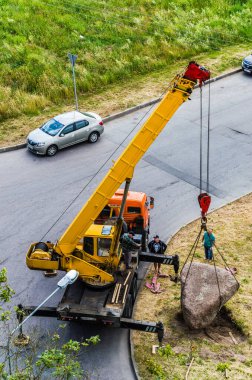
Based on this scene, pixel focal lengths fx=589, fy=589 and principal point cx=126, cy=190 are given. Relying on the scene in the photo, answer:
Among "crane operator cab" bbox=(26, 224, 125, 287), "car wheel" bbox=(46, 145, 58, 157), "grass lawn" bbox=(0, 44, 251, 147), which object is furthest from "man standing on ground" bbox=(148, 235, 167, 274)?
"grass lawn" bbox=(0, 44, 251, 147)

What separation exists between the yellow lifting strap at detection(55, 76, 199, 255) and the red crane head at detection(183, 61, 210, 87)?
0.39 feet

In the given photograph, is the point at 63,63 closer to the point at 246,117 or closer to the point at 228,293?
the point at 246,117

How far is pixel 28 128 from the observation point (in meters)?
29.5

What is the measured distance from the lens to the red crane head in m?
15.8

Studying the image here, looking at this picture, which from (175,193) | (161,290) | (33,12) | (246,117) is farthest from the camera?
(33,12)

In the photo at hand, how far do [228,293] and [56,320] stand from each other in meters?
5.26

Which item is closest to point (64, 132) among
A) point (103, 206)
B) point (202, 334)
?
point (103, 206)

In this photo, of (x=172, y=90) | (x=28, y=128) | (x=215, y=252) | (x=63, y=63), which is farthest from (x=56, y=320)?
(x=63, y=63)

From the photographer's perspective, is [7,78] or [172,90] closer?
[172,90]

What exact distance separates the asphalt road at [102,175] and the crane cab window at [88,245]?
2313mm

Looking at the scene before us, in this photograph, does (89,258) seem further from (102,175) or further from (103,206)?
(102,175)

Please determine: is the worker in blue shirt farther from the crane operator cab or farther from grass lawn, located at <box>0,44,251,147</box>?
grass lawn, located at <box>0,44,251,147</box>

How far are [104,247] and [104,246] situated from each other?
Result: 1.4 inches

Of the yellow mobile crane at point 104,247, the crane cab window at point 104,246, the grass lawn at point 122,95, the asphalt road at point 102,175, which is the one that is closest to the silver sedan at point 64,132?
the asphalt road at point 102,175
